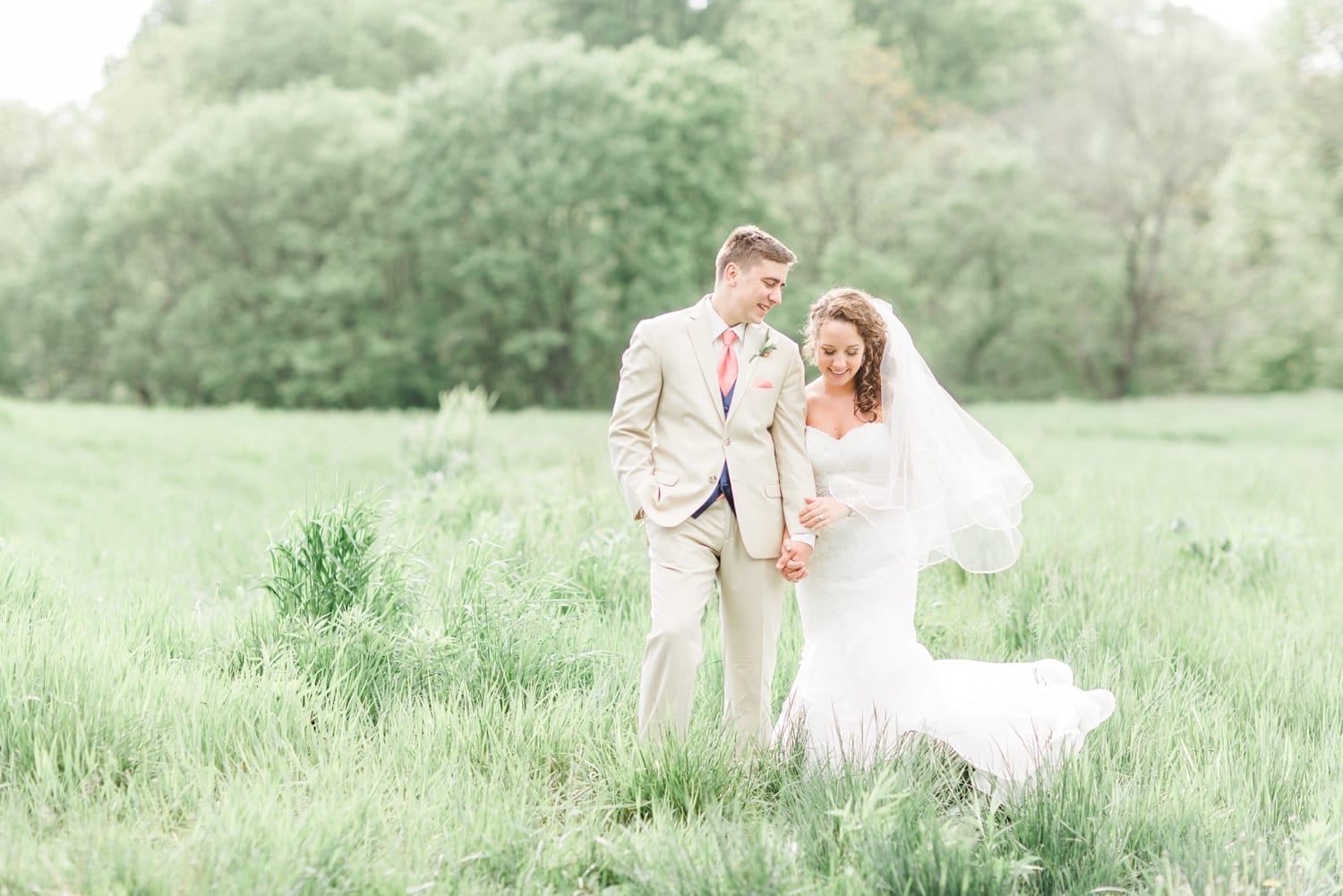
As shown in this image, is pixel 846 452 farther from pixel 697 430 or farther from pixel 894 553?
pixel 697 430

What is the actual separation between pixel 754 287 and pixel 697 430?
609 mm

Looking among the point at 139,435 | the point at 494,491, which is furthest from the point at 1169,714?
the point at 139,435

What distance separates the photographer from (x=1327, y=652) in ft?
18.0

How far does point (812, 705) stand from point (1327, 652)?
2995 millimetres

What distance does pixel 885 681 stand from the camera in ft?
14.3

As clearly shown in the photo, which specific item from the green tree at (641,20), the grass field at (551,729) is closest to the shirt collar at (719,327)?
the grass field at (551,729)

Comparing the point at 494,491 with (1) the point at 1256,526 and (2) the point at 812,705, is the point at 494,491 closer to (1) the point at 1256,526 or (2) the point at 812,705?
(2) the point at 812,705

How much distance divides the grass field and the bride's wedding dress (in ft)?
0.57

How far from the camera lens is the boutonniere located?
4.31 meters

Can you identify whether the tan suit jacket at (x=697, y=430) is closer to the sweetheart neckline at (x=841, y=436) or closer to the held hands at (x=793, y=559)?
the held hands at (x=793, y=559)

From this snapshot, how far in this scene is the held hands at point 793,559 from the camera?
167 inches

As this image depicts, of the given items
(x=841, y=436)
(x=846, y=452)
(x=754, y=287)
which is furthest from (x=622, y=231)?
(x=754, y=287)

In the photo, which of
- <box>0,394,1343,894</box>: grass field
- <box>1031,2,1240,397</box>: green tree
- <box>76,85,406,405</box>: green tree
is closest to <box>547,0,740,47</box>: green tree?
<box>76,85,406,405</box>: green tree

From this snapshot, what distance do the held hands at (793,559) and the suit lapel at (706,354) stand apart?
0.58 metres
